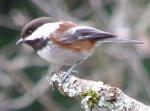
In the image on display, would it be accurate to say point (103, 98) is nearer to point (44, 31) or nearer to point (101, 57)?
point (44, 31)

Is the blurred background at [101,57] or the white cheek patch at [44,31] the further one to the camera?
the blurred background at [101,57]

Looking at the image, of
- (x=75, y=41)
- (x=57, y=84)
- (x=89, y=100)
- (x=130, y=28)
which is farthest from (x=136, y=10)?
(x=89, y=100)

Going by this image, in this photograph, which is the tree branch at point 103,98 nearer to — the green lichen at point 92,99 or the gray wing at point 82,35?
the green lichen at point 92,99

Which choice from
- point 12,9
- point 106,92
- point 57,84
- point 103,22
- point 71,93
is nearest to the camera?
point 106,92

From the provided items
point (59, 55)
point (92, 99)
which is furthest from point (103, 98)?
point (59, 55)

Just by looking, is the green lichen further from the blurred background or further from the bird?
the blurred background

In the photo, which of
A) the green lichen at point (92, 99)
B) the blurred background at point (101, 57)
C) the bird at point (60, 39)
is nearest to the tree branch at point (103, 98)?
the green lichen at point (92, 99)

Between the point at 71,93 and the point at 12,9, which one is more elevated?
the point at 12,9

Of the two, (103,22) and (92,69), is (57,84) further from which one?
(92,69)
